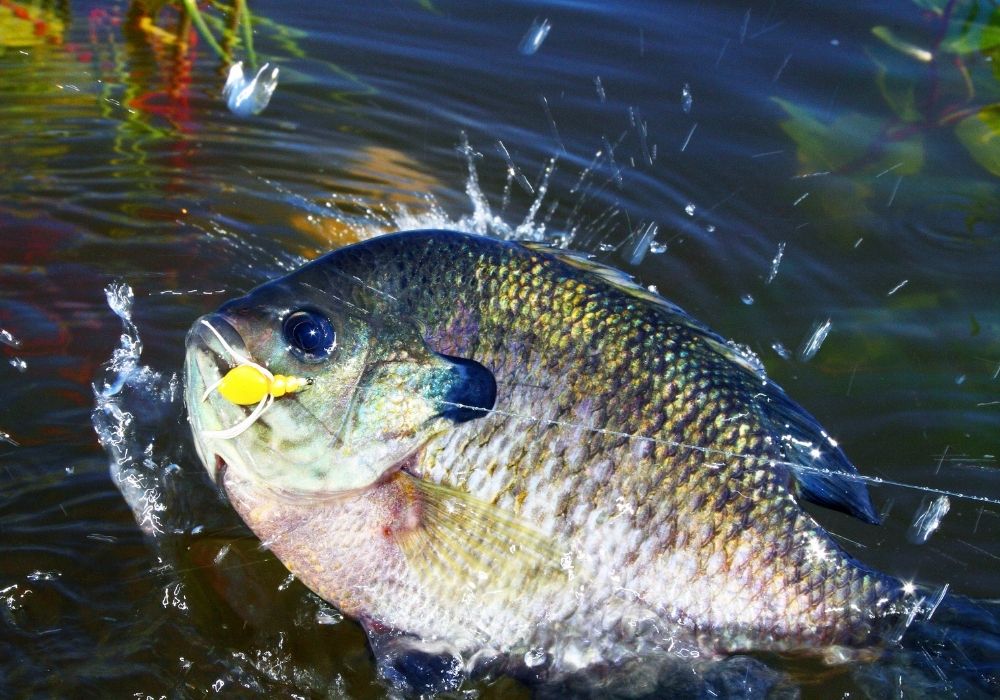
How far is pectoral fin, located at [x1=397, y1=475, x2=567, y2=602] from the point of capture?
2619 mm

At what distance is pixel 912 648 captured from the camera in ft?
8.72

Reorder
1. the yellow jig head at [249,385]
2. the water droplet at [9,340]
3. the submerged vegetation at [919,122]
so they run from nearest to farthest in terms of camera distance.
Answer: the yellow jig head at [249,385], the water droplet at [9,340], the submerged vegetation at [919,122]

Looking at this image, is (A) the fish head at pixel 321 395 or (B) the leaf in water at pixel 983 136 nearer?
(A) the fish head at pixel 321 395

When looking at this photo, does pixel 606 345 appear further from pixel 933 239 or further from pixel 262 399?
pixel 933 239

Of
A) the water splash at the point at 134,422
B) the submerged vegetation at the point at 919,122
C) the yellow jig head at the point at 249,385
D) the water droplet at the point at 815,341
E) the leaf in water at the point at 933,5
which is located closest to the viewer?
the yellow jig head at the point at 249,385

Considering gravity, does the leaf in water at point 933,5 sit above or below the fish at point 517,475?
above

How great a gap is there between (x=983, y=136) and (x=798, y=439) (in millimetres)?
3768

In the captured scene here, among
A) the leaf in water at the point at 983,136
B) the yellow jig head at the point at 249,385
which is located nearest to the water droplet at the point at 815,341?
the leaf in water at the point at 983,136

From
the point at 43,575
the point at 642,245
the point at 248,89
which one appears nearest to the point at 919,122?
Result: the point at 642,245

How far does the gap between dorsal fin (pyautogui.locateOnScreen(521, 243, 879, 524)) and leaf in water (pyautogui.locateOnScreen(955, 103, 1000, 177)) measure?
3.36 meters

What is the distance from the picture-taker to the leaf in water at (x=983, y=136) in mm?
5648

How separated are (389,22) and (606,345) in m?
4.25

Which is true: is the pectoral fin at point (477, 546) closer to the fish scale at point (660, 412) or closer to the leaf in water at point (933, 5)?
the fish scale at point (660, 412)

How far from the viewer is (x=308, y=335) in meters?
2.62
